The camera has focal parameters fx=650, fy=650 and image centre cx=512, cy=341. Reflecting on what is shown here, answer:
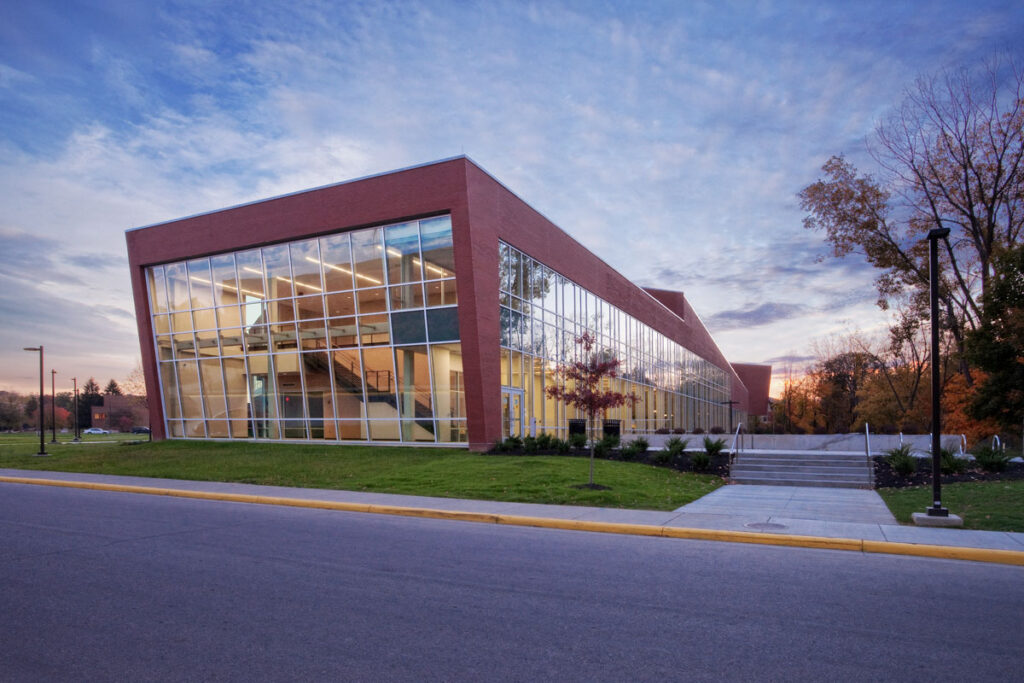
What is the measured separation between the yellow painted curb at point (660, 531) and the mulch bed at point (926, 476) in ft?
26.5

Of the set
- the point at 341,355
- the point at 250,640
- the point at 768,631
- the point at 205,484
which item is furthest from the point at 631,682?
the point at 341,355

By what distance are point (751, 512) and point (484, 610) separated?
306 inches

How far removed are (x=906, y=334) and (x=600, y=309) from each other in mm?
20617

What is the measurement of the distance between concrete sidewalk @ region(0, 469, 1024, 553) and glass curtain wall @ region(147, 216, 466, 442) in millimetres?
9637

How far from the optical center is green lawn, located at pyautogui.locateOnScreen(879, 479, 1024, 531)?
1038 centimetres

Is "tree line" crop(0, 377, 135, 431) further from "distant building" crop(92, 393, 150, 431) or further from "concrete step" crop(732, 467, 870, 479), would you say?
"concrete step" crop(732, 467, 870, 479)

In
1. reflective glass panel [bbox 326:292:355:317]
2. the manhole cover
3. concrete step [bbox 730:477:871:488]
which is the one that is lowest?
concrete step [bbox 730:477:871:488]

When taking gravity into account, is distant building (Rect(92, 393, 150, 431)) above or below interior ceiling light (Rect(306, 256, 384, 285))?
below

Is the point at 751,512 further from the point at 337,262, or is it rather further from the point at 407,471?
the point at 337,262

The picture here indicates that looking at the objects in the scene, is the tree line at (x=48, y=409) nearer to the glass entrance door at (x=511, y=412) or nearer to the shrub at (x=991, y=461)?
the glass entrance door at (x=511, y=412)

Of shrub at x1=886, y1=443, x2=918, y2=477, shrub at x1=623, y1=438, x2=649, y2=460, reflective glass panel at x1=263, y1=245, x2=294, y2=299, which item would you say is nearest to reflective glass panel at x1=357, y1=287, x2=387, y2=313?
reflective glass panel at x1=263, y1=245, x2=294, y2=299

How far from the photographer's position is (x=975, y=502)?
12086 millimetres

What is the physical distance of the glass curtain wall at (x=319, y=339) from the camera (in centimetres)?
2523

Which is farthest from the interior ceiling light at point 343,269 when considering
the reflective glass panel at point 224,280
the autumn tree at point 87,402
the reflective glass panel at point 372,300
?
the autumn tree at point 87,402
